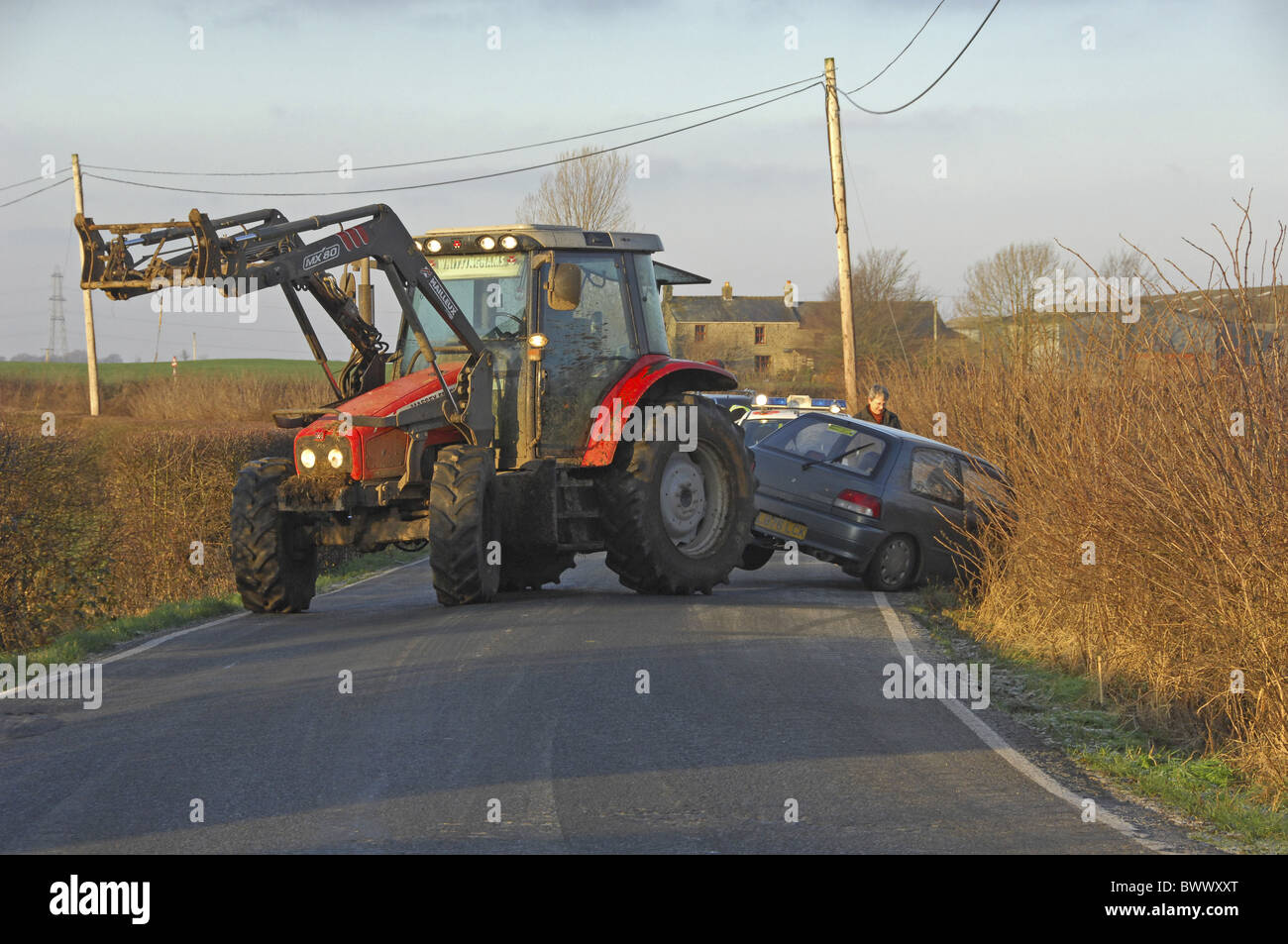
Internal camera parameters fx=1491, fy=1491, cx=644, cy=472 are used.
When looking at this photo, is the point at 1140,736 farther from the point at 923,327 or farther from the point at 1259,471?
the point at 923,327

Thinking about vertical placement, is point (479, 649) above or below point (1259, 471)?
below

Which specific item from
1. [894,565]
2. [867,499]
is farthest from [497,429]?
[894,565]

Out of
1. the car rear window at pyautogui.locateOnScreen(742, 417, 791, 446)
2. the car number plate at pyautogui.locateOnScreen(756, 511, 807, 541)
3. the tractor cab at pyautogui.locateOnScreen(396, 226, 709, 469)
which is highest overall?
the tractor cab at pyautogui.locateOnScreen(396, 226, 709, 469)

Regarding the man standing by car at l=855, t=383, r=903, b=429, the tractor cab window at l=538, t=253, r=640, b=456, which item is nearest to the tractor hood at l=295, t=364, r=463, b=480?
the tractor cab window at l=538, t=253, r=640, b=456

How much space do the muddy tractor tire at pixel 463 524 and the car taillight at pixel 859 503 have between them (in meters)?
4.15

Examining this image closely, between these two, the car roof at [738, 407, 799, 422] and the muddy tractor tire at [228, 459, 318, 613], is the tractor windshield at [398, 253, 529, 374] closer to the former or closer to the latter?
the muddy tractor tire at [228, 459, 318, 613]

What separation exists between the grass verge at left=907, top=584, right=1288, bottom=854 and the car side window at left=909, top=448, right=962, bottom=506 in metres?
3.76

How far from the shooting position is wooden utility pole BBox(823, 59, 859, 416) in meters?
30.8

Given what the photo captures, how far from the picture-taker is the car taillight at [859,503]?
1502cm

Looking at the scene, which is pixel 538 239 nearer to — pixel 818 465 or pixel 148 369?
pixel 818 465

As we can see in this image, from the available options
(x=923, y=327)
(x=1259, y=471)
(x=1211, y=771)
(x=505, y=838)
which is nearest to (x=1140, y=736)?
(x=1211, y=771)

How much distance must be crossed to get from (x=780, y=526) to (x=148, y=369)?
70079mm

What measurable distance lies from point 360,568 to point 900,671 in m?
11.2

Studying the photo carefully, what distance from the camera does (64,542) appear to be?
50.5ft
